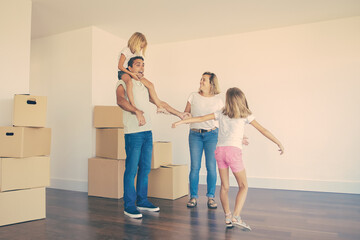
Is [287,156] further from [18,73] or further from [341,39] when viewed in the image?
[18,73]

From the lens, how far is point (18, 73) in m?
3.10

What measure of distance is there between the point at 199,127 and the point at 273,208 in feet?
3.52

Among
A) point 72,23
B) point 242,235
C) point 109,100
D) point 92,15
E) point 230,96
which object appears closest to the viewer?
point 242,235

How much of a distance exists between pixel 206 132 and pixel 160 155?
830mm

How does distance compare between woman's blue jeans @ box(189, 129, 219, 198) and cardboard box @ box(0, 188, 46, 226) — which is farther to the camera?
woman's blue jeans @ box(189, 129, 219, 198)

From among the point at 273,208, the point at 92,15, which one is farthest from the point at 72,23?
the point at 273,208

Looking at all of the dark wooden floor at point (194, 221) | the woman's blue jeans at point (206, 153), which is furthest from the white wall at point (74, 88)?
the woman's blue jeans at point (206, 153)

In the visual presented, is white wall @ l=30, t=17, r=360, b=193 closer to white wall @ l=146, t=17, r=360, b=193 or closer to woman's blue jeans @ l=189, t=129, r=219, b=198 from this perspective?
white wall @ l=146, t=17, r=360, b=193

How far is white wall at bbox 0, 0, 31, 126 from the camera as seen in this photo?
9.73 feet

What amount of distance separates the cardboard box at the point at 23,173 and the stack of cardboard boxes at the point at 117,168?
37.6 inches

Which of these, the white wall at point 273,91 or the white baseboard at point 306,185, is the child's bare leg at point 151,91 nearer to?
the white wall at point 273,91

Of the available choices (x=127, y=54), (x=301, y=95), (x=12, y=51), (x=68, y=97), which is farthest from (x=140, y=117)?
(x=301, y=95)

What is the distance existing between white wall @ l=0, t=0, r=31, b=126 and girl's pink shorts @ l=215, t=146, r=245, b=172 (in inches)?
80.6

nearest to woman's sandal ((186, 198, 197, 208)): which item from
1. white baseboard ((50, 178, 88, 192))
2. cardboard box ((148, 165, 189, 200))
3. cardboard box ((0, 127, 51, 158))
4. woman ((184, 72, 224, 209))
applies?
woman ((184, 72, 224, 209))
